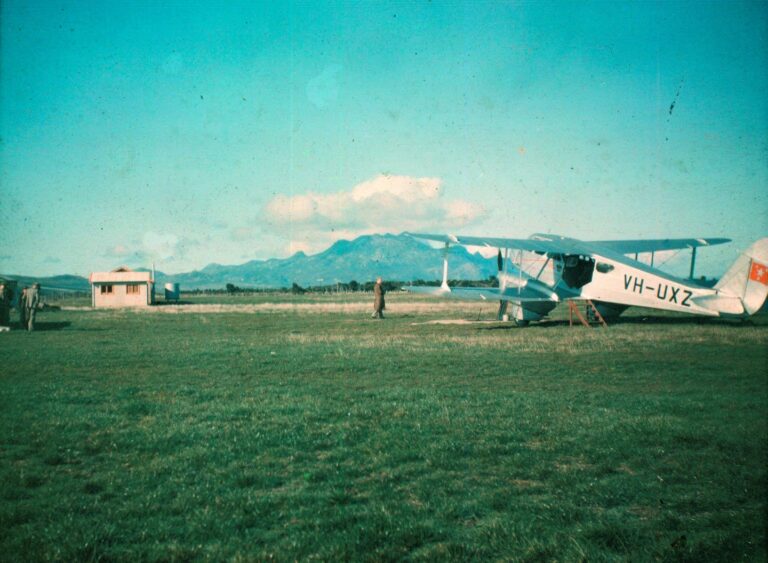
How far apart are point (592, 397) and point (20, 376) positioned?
11328mm

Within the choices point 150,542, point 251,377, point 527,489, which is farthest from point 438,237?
point 150,542

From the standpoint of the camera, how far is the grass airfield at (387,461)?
147 inches

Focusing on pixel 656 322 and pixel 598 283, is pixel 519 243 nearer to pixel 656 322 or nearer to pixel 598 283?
pixel 598 283

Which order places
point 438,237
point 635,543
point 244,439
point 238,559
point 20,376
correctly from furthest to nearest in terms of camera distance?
point 438,237
point 20,376
point 244,439
point 635,543
point 238,559

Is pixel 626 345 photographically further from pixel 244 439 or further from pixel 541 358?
pixel 244 439

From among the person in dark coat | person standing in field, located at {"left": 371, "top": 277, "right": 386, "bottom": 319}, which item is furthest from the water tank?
person standing in field, located at {"left": 371, "top": 277, "right": 386, "bottom": 319}

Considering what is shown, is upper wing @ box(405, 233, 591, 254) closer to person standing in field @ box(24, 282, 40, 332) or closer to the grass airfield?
the grass airfield

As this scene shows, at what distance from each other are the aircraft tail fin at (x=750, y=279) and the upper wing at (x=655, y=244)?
20.9 feet

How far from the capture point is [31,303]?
64.8 feet

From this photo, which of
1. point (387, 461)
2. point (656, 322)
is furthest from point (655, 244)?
point (387, 461)

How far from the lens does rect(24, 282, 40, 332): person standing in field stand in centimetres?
1964

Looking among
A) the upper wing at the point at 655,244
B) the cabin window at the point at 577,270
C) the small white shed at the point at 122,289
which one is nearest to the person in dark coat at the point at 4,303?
the cabin window at the point at 577,270

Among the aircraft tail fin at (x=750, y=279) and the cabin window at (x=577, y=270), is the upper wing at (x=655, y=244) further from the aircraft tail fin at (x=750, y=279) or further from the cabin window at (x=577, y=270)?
the aircraft tail fin at (x=750, y=279)

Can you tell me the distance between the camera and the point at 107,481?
15.7 feet
